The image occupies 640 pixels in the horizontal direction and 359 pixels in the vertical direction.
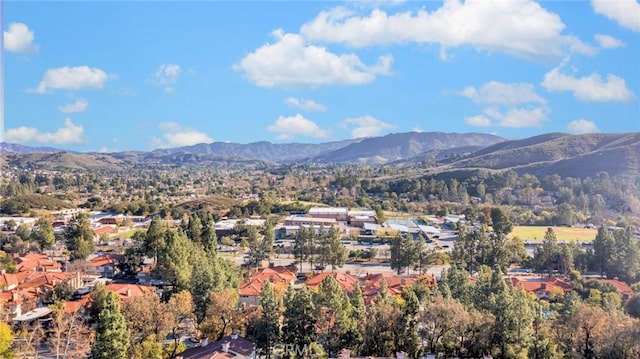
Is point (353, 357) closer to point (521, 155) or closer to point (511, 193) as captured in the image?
point (511, 193)

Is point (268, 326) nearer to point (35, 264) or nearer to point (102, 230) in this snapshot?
point (35, 264)

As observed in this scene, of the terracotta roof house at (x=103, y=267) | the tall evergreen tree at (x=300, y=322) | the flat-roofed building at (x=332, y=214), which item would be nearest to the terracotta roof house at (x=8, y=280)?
the terracotta roof house at (x=103, y=267)

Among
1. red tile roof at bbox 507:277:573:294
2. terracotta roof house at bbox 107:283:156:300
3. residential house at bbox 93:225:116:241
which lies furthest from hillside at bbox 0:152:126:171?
red tile roof at bbox 507:277:573:294

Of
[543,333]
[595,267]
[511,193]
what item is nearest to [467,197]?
[511,193]

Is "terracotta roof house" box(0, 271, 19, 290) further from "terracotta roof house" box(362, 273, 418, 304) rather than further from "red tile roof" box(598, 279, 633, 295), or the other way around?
"red tile roof" box(598, 279, 633, 295)

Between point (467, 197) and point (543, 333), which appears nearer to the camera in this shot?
point (543, 333)

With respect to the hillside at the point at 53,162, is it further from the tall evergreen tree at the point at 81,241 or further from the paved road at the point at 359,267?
the paved road at the point at 359,267

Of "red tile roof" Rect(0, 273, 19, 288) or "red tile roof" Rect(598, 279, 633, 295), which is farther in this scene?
"red tile roof" Rect(598, 279, 633, 295)
